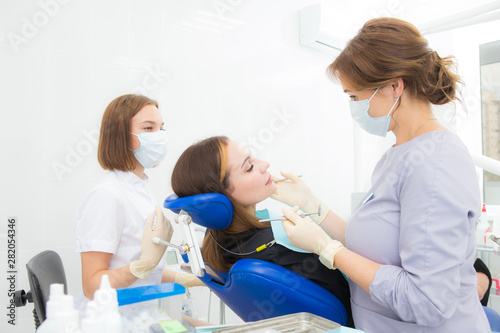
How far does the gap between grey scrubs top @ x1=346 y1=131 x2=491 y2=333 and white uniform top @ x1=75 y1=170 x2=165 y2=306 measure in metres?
0.94

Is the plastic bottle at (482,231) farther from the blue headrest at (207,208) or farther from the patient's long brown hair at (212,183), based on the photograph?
the blue headrest at (207,208)

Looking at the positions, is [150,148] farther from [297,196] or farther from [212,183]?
[297,196]

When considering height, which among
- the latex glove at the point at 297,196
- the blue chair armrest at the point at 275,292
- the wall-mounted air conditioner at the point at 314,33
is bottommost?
the blue chair armrest at the point at 275,292

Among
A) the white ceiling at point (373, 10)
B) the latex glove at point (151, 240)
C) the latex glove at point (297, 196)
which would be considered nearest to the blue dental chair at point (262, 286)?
the latex glove at point (151, 240)

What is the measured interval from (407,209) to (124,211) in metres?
1.13

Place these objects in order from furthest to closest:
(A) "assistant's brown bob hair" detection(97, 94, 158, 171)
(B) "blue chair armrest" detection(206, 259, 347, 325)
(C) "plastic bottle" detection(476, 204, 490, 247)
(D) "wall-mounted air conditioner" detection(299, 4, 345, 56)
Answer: (D) "wall-mounted air conditioner" detection(299, 4, 345, 56) < (C) "plastic bottle" detection(476, 204, 490, 247) < (A) "assistant's brown bob hair" detection(97, 94, 158, 171) < (B) "blue chair armrest" detection(206, 259, 347, 325)

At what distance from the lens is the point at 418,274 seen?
39.0 inches

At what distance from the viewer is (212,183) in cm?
135

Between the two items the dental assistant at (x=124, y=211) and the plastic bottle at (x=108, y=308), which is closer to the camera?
the plastic bottle at (x=108, y=308)

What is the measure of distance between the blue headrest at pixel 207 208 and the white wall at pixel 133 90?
4.10 ft

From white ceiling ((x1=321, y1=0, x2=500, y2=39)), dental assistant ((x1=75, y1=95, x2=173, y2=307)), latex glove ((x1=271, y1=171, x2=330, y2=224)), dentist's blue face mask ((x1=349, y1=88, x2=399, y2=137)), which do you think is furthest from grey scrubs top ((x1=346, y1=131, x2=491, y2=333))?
white ceiling ((x1=321, y1=0, x2=500, y2=39))

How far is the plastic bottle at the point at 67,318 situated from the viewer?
669 millimetres

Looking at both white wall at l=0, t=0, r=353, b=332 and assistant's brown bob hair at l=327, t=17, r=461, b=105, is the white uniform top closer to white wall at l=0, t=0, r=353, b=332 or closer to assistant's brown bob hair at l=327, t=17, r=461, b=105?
white wall at l=0, t=0, r=353, b=332

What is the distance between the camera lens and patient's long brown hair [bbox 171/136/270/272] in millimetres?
1346
